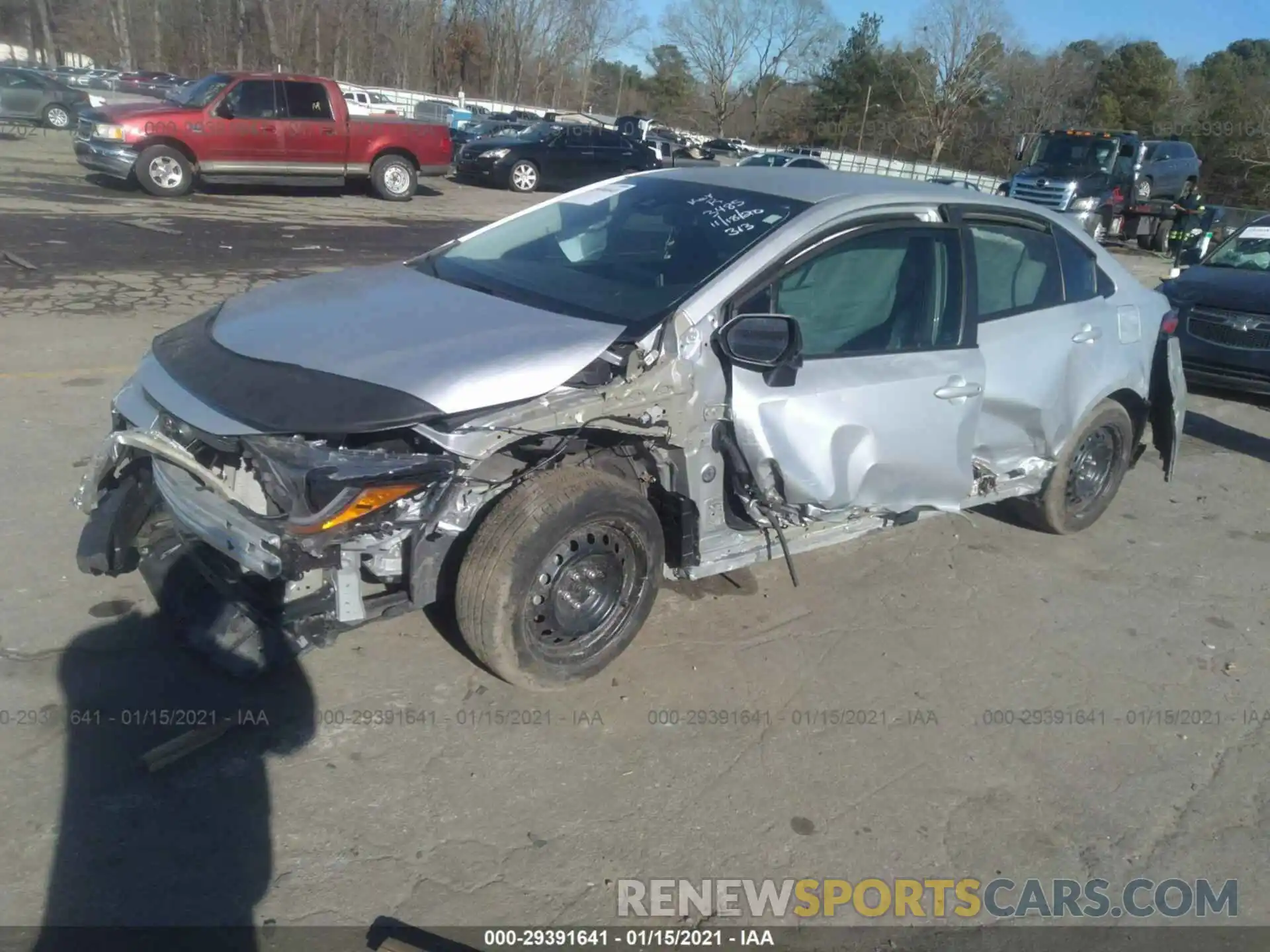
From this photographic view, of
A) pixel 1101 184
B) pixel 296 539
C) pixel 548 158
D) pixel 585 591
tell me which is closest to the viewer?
pixel 296 539

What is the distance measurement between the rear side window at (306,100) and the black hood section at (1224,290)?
12.9 meters

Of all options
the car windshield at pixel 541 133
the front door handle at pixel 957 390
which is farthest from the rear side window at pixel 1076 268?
the car windshield at pixel 541 133

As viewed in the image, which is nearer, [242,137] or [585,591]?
[585,591]

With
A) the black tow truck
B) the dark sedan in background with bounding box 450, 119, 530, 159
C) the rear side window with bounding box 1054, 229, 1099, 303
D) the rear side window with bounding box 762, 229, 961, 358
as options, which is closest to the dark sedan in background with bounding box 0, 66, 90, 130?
the dark sedan in background with bounding box 450, 119, 530, 159

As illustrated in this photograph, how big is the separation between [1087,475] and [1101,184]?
20160 mm

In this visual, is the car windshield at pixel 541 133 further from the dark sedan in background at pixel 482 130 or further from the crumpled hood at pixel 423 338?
the crumpled hood at pixel 423 338

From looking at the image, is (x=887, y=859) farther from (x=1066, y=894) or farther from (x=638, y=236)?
(x=638, y=236)

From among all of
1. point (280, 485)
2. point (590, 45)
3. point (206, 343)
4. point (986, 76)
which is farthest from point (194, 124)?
point (590, 45)

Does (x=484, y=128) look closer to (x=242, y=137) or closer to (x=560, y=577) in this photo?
(x=242, y=137)

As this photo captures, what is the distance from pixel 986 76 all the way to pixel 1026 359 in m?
47.2

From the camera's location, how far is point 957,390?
423cm

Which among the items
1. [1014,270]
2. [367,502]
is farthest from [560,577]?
[1014,270]

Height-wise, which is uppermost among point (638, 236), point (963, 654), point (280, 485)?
point (638, 236)

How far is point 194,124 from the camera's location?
15.4 m
